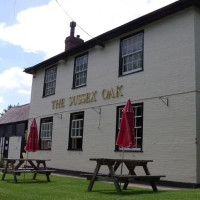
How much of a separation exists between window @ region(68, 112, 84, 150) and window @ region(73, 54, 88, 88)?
1586mm

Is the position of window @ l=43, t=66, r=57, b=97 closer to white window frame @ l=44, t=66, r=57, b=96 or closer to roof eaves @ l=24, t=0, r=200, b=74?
white window frame @ l=44, t=66, r=57, b=96

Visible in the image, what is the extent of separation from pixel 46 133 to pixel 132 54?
24.1ft

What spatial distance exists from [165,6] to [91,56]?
494cm

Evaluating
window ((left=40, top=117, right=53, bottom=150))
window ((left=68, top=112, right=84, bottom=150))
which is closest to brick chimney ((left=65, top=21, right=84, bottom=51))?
window ((left=40, top=117, right=53, bottom=150))

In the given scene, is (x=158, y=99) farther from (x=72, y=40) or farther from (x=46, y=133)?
(x=72, y=40)

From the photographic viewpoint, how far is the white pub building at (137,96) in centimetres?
1042

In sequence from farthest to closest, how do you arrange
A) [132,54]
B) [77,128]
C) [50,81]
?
1. [50,81]
2. [77,128]
3. [132,54]

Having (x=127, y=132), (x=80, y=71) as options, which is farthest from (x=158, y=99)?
(x=80, y=71)

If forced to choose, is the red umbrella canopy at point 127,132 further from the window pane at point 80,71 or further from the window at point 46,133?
the window at point 46,133

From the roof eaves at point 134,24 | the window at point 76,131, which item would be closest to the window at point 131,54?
the roof eaves at point 134,24

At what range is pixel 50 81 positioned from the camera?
1836cm

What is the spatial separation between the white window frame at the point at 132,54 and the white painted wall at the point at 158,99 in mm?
292

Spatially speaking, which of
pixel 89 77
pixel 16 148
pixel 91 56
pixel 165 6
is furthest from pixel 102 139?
pixel 16 148

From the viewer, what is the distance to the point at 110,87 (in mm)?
→ 13617
